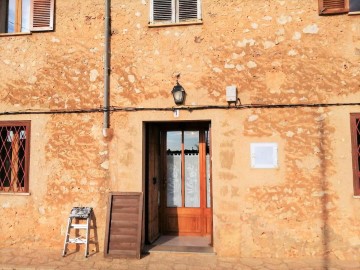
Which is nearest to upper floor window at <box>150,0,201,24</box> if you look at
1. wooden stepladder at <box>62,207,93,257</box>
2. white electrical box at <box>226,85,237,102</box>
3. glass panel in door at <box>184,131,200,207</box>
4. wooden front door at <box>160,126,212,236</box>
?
white electrical box at <box>226,85,237,102</box>

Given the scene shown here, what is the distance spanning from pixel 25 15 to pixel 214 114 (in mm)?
4472

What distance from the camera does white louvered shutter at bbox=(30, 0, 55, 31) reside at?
19.9ft

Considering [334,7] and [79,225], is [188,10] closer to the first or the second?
[334,7]

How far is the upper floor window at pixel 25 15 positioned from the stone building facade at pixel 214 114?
0.57 ft

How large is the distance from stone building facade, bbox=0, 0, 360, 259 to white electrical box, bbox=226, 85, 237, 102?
0.10 metres

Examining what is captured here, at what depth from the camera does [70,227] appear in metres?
5.52

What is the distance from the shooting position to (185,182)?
652 centimetres

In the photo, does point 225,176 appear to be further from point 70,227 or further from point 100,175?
point 70,227

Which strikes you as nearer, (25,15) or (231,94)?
(231,94)

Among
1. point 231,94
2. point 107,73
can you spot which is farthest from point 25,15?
point 231,94

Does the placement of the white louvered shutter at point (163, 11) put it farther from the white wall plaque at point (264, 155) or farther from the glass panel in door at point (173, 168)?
the white wall plaque at point (264, 155)

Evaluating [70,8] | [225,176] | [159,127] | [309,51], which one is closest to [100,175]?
[159,127]

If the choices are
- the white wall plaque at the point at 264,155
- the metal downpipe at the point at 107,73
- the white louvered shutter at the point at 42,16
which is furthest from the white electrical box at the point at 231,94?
the white louvered shutter at the point at 42,16

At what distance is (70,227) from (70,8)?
4.19 m
